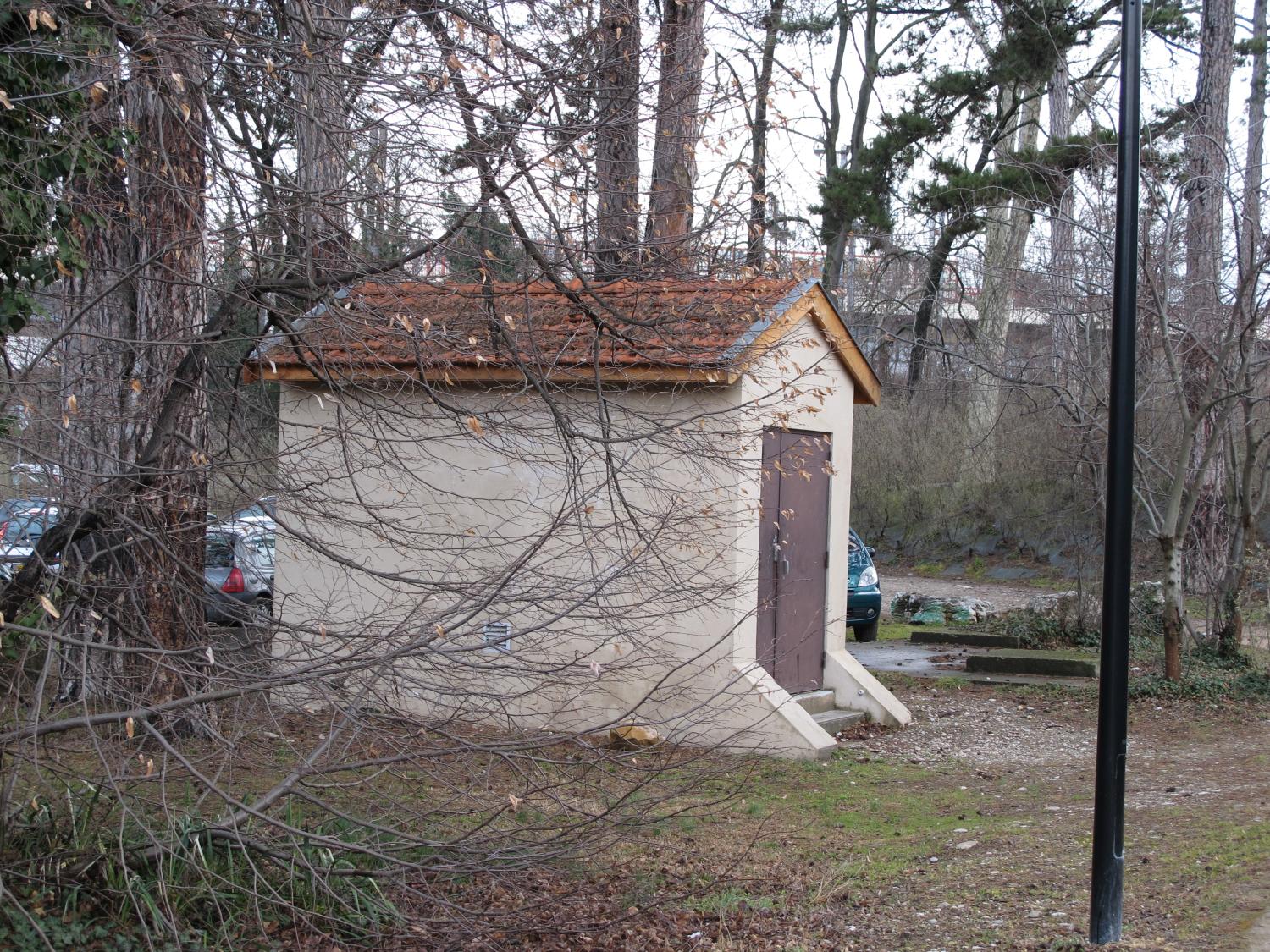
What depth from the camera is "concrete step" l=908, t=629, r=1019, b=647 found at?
1693 centimetres

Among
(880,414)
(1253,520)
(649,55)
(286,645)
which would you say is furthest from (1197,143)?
(880,414)

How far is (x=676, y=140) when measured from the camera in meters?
7.95

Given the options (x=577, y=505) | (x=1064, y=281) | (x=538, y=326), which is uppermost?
(x=1064, y=281)

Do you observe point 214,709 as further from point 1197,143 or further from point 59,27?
point 1197,143

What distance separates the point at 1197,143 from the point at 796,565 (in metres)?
6.61

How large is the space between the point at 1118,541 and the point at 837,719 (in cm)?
611

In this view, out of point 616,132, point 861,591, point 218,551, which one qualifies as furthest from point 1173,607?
point 218,551

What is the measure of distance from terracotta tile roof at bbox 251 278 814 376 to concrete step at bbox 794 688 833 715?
11.5 ft

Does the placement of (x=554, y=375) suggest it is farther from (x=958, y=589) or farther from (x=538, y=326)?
→ (x=958, y=589)

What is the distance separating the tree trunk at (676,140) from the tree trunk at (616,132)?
0.16m

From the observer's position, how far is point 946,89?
Result: 70.7 feet

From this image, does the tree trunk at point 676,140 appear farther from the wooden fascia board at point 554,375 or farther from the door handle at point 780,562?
the door handle at point 780,562

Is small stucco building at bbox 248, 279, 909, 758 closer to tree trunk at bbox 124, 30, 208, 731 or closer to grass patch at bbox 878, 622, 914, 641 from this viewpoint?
tree trunk at bbox 124, 30, 208, 731

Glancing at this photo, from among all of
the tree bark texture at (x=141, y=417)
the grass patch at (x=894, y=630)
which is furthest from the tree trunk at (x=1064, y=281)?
the tree bark texture at (x=141, y=417)
